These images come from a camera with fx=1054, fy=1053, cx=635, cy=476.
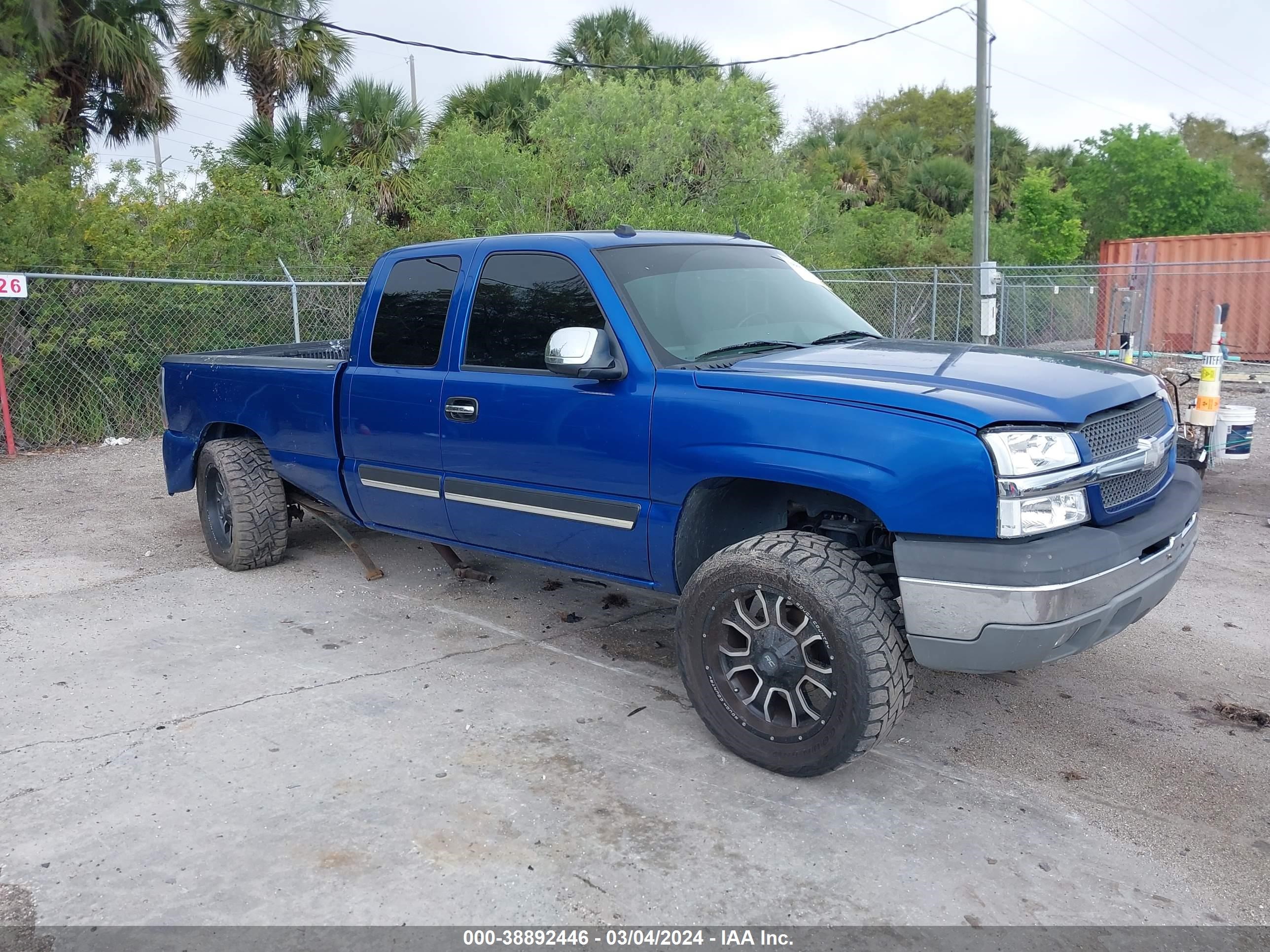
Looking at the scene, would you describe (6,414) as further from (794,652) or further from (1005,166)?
(1005,166)

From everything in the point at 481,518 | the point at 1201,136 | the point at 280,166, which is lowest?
the point at 481,518

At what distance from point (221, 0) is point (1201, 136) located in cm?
5352

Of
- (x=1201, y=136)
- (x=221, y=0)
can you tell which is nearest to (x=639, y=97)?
(x=221, y=0)

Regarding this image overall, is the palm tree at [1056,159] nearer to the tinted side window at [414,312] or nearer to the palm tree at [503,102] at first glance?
the palm tree at [503,102]

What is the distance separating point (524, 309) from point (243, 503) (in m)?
2.59

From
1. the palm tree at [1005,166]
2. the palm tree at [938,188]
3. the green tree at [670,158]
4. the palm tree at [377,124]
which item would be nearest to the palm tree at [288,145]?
the palm tree at [377,124]

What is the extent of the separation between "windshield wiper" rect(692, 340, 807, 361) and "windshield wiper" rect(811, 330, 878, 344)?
0.47ft

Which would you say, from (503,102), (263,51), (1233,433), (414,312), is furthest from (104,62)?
(1233,433)

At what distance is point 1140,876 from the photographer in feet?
10.2

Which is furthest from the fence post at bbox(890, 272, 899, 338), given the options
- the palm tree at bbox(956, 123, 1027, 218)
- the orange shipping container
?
the palm tree at bbox(956, 123, 1027, 218)

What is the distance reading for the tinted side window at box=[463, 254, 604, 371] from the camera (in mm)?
4469

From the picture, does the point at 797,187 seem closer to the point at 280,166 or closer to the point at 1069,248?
the point at 280,166

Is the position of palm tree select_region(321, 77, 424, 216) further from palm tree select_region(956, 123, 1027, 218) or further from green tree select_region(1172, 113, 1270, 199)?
green tree select_region(1172, 113, 1270, 199)

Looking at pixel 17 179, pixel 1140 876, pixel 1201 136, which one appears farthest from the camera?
pixel 1201 136
